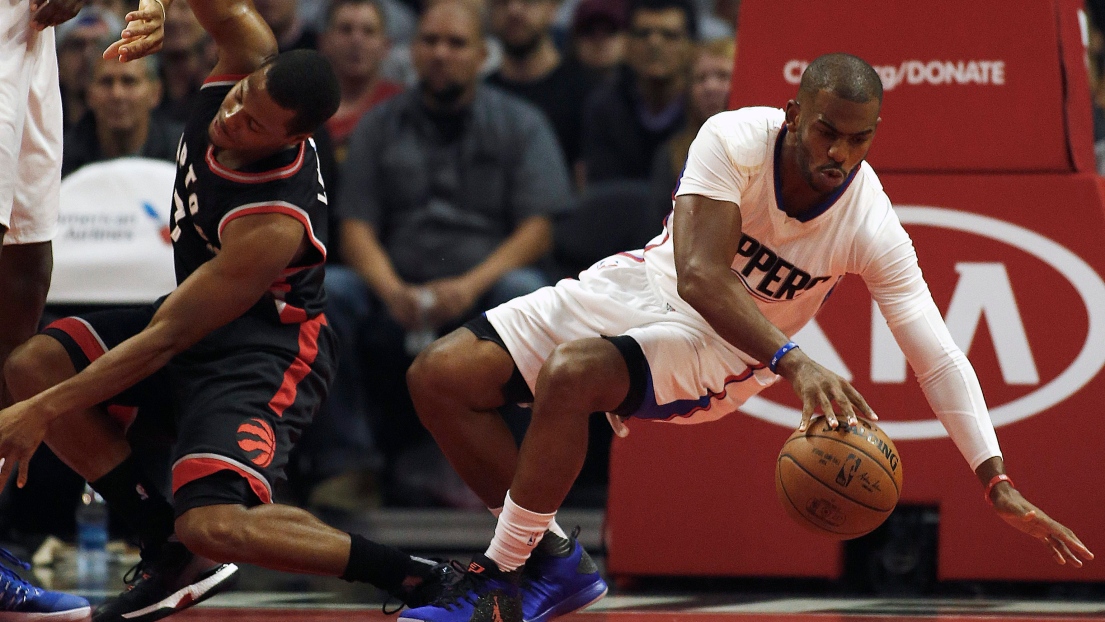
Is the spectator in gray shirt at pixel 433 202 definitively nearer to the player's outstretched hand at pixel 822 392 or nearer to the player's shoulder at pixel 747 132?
the player's shoulder at pixel 747 132

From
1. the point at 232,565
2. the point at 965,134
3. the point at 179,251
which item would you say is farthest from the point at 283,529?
the point at 965,134

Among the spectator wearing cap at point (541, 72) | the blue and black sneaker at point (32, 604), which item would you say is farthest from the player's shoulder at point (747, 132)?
the spectator wearing cap at point (541, 72)

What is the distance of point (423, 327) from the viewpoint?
5.73m

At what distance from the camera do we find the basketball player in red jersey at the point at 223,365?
3.52 metres

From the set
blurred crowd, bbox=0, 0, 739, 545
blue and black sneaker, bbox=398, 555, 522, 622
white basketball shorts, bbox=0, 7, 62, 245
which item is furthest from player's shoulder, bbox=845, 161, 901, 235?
blurred crowd, bbox=0, 0, 739, 545

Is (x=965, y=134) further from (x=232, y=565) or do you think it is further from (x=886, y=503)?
(x=232, y=565)

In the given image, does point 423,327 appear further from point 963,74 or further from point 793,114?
point 793,114

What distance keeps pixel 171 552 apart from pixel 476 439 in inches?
34.0

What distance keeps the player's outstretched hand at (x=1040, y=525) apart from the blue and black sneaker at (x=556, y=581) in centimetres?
108

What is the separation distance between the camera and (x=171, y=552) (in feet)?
12.4

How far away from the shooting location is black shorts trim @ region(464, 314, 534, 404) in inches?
149

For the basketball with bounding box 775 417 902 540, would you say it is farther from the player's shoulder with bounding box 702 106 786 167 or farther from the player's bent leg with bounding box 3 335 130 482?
the player's bent leg with bounding box 3 335 130 482

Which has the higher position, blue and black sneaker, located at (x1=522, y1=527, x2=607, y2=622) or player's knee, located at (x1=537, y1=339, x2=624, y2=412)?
player's knee, located at (x1=537, y1=339, x2=624, y2=412)

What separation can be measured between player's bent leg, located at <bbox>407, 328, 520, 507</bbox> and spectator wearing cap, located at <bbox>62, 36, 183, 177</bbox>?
2560 millimetres
